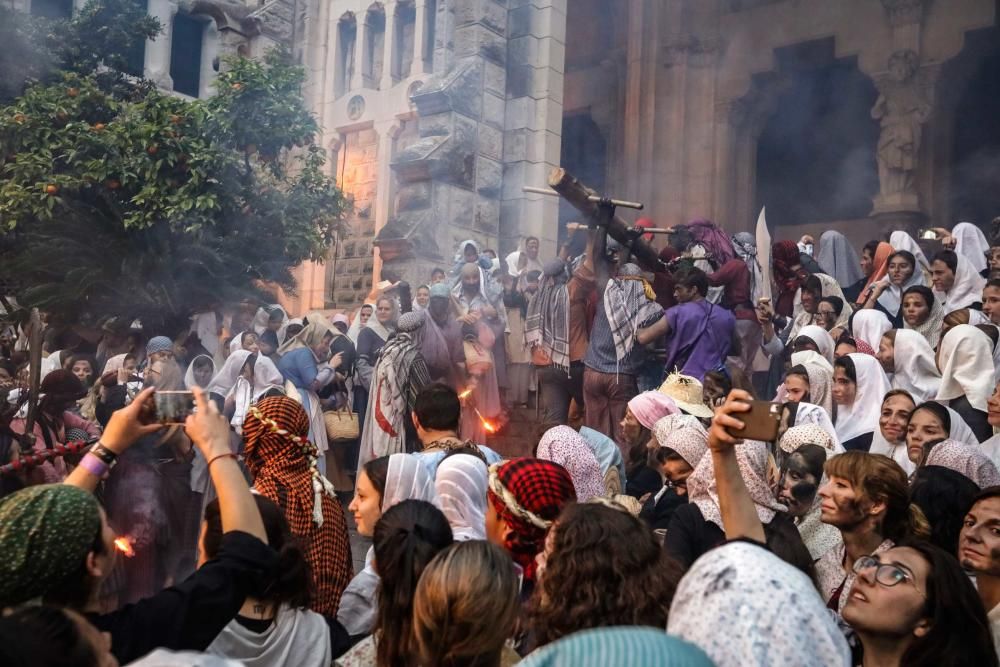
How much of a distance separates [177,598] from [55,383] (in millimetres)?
4239

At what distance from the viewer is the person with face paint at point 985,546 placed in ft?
10.0

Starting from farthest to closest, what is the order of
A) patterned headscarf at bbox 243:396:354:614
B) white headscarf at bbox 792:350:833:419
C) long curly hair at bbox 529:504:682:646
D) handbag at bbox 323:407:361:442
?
handbag at bbox 323:407:361:442, white headscarf at bbox 792:350:833:419, patterned headscarf at bbox 243:396:354:614, long curly hair at bbox 529:504:682:646

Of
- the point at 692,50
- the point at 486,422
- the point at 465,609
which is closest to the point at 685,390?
the point at 486,422

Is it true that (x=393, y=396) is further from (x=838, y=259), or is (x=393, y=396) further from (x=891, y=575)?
(x=838, y=259)

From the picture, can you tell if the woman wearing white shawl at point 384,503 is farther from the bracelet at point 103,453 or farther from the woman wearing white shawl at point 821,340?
the woman wearing white shawl at point 821,340

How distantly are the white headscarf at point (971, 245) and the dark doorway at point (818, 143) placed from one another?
5446 mm

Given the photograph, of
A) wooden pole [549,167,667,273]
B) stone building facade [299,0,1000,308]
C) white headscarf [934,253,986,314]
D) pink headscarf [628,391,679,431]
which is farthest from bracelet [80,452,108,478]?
stone building facade [299,0,1000,308]

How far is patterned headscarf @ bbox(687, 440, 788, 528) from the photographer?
3.70 m

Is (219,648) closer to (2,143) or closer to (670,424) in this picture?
(670,424)

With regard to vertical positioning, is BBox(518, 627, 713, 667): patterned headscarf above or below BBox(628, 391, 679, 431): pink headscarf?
below

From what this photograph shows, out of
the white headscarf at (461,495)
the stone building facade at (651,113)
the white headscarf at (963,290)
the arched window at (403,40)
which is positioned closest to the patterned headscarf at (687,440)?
the white headscarf at (461,495)

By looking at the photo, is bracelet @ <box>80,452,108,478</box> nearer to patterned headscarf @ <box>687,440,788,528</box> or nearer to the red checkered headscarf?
the red checkered headscarf

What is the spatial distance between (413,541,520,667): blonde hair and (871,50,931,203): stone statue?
13.2 meters

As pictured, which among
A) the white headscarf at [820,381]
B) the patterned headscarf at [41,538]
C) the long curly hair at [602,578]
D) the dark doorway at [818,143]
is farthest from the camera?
the dark doorway at [818,143]
